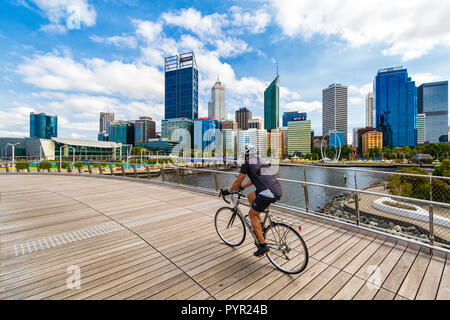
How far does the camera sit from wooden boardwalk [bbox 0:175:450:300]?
101 inches

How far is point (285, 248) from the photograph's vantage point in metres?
3.12

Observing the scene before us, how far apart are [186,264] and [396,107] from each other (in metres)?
231

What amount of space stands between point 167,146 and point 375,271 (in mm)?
151171

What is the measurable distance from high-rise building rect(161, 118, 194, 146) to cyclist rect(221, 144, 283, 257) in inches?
6211

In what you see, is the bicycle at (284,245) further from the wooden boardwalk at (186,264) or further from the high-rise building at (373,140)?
the high-rise building at (373,140)

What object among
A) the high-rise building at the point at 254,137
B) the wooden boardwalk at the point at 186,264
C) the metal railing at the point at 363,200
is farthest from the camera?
the high-rise building at the point at 254,137

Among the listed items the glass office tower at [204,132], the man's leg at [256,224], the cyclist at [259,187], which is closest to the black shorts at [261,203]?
the cyclist at [259,187]

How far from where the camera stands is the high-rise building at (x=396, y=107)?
16775cm

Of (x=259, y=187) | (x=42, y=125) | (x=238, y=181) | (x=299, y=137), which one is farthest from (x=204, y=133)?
(x=259, y=187)

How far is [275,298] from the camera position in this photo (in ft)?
8.05

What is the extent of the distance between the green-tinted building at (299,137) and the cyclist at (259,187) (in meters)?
A: 163

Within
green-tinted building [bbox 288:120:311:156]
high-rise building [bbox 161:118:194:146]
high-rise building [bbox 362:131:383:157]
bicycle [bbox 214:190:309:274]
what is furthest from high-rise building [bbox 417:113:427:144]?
bicycle [bbox 214:190:309:274]

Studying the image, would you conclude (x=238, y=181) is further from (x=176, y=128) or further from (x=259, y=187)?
(x=176, y=128)

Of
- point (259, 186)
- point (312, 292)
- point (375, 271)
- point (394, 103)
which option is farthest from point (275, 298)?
point (394, 103)
